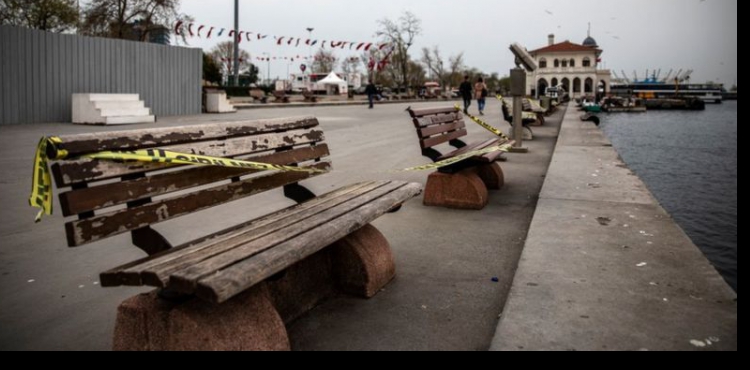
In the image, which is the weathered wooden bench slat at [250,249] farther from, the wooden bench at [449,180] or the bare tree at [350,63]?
the bare tree at [350,63]

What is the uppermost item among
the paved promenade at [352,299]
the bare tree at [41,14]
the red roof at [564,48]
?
the red roof at [564,48]

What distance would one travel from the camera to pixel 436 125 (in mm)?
5777

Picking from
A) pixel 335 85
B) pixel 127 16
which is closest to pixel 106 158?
pixel 127 16

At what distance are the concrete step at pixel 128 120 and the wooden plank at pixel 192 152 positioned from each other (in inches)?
560

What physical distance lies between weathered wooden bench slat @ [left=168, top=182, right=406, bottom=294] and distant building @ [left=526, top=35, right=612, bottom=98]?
12780cm

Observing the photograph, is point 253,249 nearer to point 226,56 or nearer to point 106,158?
point 106,158

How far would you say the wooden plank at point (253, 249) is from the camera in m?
1.96

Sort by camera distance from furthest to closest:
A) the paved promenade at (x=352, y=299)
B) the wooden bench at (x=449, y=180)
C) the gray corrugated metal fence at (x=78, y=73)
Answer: the gray corrugated metal fence at (x=78, y=73), the wooden bench at (x=449, y=180), the paved promenade at (x=352, y=299)

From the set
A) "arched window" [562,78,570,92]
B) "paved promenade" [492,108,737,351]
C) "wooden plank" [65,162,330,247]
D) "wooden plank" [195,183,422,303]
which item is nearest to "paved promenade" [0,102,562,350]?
"paved promenade" [492,108,737,351]

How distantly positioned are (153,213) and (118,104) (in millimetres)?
16131

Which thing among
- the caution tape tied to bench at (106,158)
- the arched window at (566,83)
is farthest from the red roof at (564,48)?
the caution tape tied to bench at (106,158)

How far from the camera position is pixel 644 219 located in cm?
493

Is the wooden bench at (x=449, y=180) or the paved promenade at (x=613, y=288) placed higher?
the wooden bench at (x=449, y=180)

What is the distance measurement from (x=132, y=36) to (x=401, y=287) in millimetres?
40993
